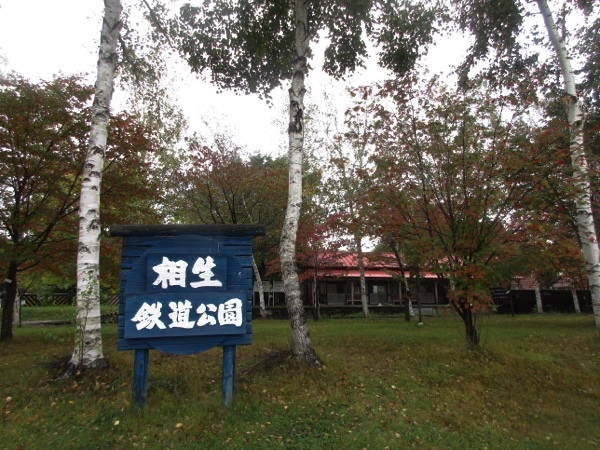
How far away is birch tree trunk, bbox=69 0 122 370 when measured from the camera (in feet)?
19.5

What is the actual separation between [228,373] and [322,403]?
1309 mm

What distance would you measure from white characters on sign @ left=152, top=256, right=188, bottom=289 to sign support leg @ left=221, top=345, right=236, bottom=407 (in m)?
1.05

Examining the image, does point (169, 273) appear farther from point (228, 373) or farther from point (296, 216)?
point (296, 216)

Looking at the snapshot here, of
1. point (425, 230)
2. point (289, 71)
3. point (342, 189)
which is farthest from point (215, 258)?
point (342, 189)

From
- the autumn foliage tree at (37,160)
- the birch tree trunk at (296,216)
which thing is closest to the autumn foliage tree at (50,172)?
the autumn foliage tree at (37,160)

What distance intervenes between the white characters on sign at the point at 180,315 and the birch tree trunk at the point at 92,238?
1858mm

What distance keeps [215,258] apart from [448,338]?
7.08 m

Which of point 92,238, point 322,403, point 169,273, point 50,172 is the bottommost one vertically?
point 322,403

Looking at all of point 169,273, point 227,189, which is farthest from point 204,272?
point 227,189

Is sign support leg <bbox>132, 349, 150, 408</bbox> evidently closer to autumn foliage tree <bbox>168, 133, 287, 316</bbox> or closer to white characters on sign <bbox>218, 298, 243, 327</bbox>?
white characters on sign <bbox>218, 298, 243, 327</bbox>

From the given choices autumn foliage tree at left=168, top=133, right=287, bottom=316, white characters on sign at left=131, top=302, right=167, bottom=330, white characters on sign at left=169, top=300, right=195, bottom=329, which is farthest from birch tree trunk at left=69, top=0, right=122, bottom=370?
autumn foliage tree at left=168, top=133, right=287, bottom=316

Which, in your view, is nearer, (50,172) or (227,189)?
(50,172)

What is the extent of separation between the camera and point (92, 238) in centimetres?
610

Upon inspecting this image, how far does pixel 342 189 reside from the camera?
733 inches
